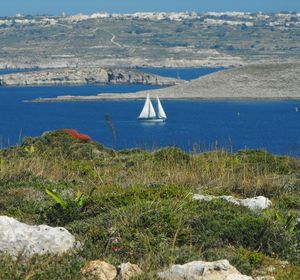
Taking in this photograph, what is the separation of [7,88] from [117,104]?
45.5 meters


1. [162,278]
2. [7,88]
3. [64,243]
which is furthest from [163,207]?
[7,88]

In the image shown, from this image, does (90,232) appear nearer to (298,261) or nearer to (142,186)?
(298,261)

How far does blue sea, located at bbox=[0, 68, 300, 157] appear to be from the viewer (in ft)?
207

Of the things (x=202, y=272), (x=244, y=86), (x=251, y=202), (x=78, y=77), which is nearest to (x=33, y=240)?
(x=202, y=272)

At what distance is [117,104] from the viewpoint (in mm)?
103750

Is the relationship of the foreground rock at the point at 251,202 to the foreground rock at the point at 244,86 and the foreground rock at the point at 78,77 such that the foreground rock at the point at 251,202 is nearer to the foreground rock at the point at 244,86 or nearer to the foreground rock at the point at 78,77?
the foreground rock at the point at 244,86

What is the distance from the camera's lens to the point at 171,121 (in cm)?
8325

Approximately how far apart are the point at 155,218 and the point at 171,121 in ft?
252

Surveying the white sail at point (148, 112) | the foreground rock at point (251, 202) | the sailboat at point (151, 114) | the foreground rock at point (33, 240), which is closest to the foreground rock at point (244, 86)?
the sailboat at point (151, 114)

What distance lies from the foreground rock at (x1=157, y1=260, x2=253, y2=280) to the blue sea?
48.5 metres

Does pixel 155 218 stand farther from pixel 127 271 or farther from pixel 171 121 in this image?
pixel 171 121

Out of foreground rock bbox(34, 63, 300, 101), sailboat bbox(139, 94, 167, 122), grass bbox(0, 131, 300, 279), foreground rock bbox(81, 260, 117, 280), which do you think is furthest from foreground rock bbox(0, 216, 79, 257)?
foreground rock bbox(34, 63, 300, 101)

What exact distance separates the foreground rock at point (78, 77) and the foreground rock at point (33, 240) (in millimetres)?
142020

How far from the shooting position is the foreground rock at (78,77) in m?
149
